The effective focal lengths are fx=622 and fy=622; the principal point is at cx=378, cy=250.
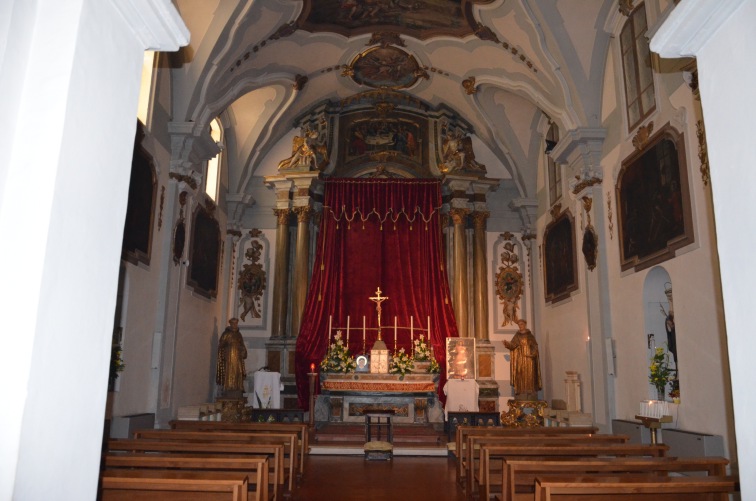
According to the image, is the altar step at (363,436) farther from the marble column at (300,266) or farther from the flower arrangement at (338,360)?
the marble column at (300,266)

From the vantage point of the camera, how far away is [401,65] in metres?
15.1

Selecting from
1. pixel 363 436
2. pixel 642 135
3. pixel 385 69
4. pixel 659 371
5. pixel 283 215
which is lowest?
pixel 363 436

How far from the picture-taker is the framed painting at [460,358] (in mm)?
13961

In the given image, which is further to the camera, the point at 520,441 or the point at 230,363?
the point at 230,363

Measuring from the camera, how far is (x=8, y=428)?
2.19 m

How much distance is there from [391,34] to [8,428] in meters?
13.0

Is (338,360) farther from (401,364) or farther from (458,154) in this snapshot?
(458,154)

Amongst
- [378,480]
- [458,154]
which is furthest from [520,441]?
[458,154]

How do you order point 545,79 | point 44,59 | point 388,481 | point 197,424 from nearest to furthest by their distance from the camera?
point 44,59 < point 388,481 < point 197,424 < point 545,79

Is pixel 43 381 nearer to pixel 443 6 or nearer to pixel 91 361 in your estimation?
pixel 91 361

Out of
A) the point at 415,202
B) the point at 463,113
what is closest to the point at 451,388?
the point at 415,202

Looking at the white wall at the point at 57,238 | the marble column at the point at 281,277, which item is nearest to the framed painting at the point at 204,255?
the marble column at the point at 281,277

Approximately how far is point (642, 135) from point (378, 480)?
20.5ft

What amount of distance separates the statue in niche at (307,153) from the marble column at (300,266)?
1068 mm
